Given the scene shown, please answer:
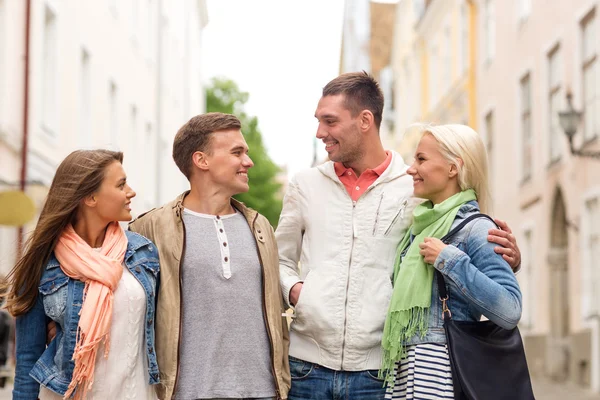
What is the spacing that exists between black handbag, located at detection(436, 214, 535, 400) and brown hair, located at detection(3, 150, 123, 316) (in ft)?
4.78

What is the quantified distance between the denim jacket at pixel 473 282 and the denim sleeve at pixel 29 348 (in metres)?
1.41

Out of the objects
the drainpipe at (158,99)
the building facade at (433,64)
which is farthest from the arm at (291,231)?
the drainpipe at (158,99)

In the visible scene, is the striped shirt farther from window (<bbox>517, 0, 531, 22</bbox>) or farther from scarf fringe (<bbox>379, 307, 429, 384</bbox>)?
window (<bbox>517, 0, 531, 22</bbox>)

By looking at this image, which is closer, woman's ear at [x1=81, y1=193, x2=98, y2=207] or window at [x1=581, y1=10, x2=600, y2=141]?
woman's ear at [x1=81, y1=193, x2=98, y2=207]

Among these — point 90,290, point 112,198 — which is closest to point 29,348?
point 90,290

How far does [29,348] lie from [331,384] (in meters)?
1.23

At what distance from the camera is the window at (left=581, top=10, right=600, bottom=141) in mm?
16938

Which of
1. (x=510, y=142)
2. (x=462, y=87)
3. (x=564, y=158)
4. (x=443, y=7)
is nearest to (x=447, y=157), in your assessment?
(x=564, y=158)

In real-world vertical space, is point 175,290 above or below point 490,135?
below

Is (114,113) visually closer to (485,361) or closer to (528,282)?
(528,282)

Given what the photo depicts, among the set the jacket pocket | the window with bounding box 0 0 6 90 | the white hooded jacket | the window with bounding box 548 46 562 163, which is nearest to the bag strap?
the white hooded jacket

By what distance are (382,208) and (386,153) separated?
13.2 inches

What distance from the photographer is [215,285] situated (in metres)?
4.39

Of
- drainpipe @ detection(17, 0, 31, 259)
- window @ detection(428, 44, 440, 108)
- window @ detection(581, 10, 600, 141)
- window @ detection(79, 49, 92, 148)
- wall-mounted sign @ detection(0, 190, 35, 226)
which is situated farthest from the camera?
window @ detection(428, 44, 440, 108)
